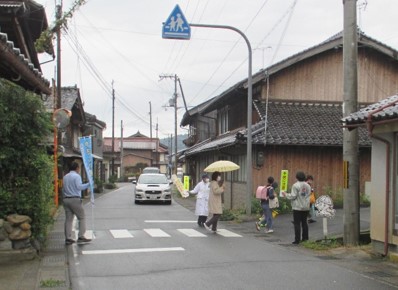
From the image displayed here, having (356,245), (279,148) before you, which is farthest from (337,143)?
(356,245)

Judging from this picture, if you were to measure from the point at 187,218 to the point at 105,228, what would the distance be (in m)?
4.68

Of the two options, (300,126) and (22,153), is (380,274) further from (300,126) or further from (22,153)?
(300,126)

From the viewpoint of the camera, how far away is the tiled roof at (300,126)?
19447mm

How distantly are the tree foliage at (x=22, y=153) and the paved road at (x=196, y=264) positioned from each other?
4.79 ft

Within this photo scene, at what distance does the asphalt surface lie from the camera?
7.43 m

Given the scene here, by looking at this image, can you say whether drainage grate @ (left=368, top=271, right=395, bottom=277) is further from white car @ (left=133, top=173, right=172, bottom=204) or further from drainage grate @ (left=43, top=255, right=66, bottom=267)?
white car @ (left=133, top=173, right=172, bottom=204)

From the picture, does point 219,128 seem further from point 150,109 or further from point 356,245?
point 150,109

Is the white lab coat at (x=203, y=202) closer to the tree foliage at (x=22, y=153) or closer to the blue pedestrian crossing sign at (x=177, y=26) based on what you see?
the blue pedestrian crossing sign at (x=177, y=26)

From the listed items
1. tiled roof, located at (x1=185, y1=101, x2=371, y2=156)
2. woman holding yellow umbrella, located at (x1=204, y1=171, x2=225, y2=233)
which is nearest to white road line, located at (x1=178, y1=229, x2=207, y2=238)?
woman holding yellow umbrella, located at (x1=204, y1=171, x2=225, y2=233)

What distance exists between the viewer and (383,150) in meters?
10.1

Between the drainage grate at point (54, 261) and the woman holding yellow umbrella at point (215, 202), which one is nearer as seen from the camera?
the drainage grate at point (54, 261)

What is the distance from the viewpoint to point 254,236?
14.0 meters

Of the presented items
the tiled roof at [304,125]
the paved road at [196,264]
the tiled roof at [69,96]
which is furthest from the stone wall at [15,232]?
the tiled roof at [69,96]

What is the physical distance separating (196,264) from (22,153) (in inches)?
156
